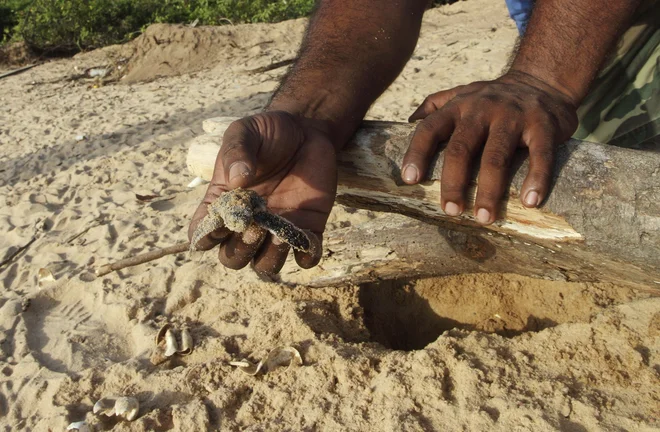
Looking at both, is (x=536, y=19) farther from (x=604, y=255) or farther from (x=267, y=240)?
(x=267, y=240)

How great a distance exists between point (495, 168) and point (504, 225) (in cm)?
27

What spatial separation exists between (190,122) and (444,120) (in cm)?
405

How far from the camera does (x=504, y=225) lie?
5.91 ft

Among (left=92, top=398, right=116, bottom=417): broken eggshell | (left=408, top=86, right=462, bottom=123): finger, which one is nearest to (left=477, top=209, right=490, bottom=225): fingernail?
(left=408, top=86, right=462, bottom=123): finger

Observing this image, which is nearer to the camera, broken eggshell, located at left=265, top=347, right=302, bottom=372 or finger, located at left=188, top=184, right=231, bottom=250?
finger, located at left=188, top=184, right=231, bottom=250

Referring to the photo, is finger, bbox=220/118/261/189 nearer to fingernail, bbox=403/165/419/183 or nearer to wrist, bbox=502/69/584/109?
fingernail, bbox=403/165/419/183

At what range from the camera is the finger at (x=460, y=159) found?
166 cm

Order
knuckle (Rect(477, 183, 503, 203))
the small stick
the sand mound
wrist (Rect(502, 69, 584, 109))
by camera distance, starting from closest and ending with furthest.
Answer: knuckle (Rect(477, 183, 503, 203)) → wrist (Rect(502, 69, 584, 109)) → the small stick → the sand mound

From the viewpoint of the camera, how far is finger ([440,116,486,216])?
166cm

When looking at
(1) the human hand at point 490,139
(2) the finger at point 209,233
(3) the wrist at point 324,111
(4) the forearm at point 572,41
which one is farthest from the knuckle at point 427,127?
(2) the finger at point 209,233

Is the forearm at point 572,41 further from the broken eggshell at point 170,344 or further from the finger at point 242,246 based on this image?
the broken eggshell at point 170,344

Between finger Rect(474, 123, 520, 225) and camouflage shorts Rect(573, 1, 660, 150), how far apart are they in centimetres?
126

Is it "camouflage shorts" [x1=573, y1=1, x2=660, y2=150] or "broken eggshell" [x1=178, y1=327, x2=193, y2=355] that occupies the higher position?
"camouflage shorts" [x1=573, y1=1, x2=660, y2=150]

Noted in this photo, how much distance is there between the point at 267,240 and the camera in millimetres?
1732
